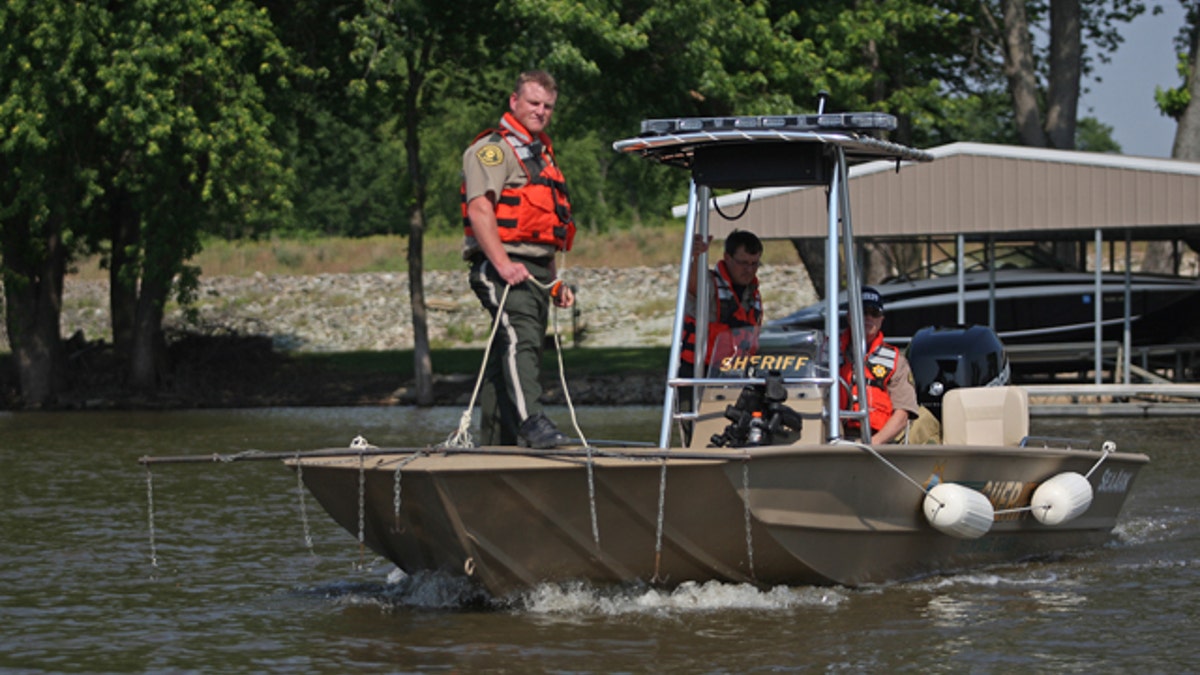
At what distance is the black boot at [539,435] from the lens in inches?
325

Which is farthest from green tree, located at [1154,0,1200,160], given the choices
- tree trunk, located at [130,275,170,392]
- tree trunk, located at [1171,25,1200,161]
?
tree trunk, located at [130,275,170,392]

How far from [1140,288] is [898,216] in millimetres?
5054

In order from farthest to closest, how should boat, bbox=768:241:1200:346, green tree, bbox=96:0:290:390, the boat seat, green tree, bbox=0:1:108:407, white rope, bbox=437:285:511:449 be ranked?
boat, bbox=768:241:1200:346
green tree, bbox=0:1:108:407
green tree, bbox=96:0:290:390
the boat seat
white rope, bbox=437:285:511:449

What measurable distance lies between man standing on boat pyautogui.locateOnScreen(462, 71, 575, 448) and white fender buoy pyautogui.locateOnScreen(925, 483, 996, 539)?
6.68ft

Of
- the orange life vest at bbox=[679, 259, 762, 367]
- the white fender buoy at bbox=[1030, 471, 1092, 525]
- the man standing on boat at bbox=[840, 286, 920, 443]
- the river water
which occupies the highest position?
the orange life vest at bbox=[679, 259, 762, 367]

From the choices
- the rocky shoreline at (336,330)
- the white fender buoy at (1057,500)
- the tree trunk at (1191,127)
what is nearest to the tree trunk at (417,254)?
the rocky shoreline at (336,330)

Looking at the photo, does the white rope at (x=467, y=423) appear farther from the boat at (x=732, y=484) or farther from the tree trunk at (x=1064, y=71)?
the tree trunk at (x=1064, y=71)

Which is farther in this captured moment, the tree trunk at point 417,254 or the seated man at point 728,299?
the tree trunk at point 417,254

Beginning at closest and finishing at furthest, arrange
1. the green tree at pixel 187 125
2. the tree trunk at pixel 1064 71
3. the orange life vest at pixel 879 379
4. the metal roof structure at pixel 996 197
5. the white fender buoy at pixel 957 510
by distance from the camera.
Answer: the white fender buoy at pixel 957 510 → the orange life vest at pixel 879 379 → the metal roof structure at pixel 996 197 → the green tree at pixel 187 125 → the tree trunk at pixel 1064 71

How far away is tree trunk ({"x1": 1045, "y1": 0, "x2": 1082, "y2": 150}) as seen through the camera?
30.9 metres

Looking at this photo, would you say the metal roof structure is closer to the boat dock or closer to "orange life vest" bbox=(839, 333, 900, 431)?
the boat dock

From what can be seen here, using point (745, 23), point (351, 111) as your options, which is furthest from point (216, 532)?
point (351, 111)

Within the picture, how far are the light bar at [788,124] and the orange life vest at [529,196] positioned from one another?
589mm

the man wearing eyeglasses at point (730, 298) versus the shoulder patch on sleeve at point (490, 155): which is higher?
the shoulder patch on sleeve at point (490, 155)
